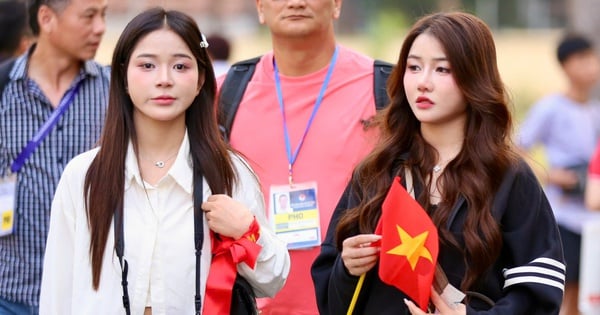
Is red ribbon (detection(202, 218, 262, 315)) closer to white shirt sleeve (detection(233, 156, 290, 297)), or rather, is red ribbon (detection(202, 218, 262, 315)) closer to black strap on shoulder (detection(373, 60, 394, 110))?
white shirt sleeve (detection(233, 156, 290, 297))

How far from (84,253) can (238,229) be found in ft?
1.77

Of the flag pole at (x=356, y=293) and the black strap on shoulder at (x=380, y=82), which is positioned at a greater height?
the black strap on shoulder at (x=380, y=82)

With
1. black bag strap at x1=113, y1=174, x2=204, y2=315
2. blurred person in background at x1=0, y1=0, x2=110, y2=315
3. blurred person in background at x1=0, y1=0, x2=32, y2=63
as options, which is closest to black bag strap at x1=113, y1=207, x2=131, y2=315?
black bag strap at x1=113, y1=174, x2=204, y2=315

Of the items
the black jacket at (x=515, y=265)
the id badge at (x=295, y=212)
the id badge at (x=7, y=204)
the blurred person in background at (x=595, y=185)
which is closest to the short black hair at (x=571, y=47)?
the blurred person in background at (x=595, y=185)

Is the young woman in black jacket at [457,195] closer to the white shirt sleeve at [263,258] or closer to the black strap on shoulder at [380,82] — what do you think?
the white shirt sleeve at [263,258]

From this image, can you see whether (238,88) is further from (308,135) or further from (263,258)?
(263,258)

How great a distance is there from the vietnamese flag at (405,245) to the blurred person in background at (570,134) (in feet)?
16.9

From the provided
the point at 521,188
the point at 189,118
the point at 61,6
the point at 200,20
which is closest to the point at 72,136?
the point at 61,6

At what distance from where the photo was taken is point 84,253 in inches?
167

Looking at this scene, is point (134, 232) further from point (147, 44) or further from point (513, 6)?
point (513, 6)

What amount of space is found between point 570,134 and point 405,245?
6095 mm

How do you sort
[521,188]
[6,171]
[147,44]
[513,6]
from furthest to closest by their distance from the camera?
1. [513,6]
2. [6,171]
3. [147,44]
4. [521,188]

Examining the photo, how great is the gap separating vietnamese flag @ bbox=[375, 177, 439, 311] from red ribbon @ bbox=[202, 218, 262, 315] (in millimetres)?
484

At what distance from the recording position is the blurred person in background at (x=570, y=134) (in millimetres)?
9133
